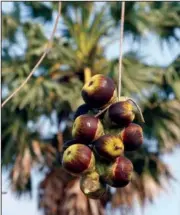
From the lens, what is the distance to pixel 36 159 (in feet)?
22.2

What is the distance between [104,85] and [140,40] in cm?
562

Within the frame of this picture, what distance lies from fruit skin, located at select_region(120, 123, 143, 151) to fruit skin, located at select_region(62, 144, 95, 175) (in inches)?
2.7

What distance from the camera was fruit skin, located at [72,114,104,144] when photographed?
140 cm

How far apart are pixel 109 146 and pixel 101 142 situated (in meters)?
0.02

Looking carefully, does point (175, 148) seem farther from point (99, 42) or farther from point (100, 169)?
point (100, 169)

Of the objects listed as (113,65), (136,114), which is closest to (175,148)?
(113,65)

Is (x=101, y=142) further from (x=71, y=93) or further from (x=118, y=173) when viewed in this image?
(x=71, y=93)

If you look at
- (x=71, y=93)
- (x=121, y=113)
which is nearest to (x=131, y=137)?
(x=121, y=113)

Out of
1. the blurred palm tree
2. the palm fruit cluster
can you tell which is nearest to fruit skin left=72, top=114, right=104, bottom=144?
the palm fruit cluster

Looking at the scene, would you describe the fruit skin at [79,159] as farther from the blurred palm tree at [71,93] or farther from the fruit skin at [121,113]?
the blurred palm tree at [71,93]

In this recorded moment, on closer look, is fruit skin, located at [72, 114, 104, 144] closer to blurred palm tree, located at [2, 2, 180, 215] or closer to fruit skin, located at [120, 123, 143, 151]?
fruit skin, located at [120, 123, 143, 151]

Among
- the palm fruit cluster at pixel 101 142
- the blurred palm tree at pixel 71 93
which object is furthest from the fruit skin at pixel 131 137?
the blurred palm tree at pixel 71 93

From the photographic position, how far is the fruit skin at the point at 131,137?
56.0 inches

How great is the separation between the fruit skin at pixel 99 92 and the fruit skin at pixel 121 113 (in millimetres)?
22
